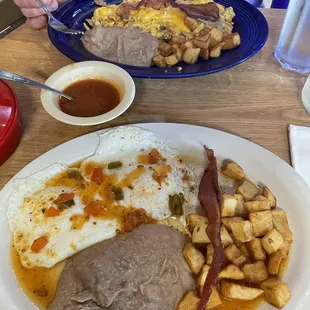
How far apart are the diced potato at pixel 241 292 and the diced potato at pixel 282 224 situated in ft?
Result: 0.72

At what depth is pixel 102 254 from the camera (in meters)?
1.25

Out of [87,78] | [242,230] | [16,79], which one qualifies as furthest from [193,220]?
[16,79]

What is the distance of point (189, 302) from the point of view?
1.19m

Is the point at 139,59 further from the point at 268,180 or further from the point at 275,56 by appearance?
the point at 268,180

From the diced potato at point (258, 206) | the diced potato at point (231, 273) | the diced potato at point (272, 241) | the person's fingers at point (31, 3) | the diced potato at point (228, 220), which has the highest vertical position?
the person's fingers at point (31, 3)

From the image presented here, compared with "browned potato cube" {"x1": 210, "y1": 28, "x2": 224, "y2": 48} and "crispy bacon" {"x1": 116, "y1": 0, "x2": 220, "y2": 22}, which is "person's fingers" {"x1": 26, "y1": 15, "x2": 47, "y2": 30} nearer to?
"crispy bacon" {"x1": 116, "y1": 0, "x2": 220, "y2": 22}

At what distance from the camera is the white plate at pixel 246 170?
1220 mm

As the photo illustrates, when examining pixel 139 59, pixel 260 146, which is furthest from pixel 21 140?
pixel 260 146

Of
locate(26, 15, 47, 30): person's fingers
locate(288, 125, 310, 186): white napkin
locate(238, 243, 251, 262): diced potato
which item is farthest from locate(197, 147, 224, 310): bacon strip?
locate(26, 15, 47, 30): person's fingers

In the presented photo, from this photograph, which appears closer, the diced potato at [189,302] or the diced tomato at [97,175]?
the diced potato at [189,302]

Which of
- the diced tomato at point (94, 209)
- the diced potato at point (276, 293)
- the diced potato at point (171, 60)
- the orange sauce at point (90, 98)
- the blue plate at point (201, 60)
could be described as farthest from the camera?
Result: the diced potato at point (171, 60)

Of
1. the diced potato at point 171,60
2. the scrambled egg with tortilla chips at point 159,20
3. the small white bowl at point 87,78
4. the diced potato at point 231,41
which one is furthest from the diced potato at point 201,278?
the scrambled egg with tortilla chips at point 159,20

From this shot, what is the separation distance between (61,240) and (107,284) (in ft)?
0.80

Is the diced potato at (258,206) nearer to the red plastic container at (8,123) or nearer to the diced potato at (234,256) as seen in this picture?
the diced potato at (234,256)
